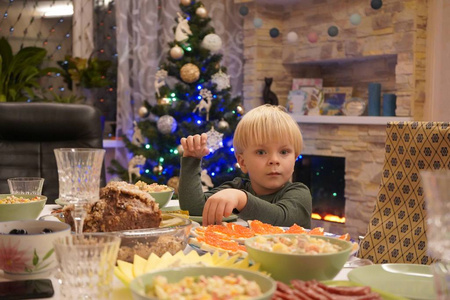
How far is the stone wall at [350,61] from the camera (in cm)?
387

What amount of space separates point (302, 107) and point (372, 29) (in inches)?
31.3

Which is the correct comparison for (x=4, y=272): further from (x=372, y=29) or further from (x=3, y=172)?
(x=372, y=29)

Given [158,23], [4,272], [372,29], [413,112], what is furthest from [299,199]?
[158,23]

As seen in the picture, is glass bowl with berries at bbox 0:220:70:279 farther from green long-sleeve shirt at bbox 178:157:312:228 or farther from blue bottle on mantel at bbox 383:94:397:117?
blue bottle on mantel at bbox 383:94:397:117

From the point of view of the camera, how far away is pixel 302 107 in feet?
14.8

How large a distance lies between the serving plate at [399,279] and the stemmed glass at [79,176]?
478 millimetres

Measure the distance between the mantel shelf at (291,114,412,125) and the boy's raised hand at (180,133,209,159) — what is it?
7.85 ft

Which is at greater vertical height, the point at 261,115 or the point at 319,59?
the point at 319,59

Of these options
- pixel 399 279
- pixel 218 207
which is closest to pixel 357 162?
pixel 218 207

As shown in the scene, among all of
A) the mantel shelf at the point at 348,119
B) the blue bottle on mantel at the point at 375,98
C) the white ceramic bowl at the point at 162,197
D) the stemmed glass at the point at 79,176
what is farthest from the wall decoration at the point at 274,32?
the stemmed glass at the point at 79,176

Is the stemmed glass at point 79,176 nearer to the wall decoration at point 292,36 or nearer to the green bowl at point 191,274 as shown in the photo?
the green bowl at point 191,274

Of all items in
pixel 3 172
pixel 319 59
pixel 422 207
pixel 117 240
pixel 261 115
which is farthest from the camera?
pixel 319 59

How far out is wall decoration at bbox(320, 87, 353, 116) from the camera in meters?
4.42

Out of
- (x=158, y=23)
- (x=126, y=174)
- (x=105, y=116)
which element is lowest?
(x=126, y=174)
